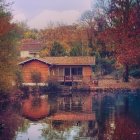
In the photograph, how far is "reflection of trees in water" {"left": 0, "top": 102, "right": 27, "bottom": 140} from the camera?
26.0 meters

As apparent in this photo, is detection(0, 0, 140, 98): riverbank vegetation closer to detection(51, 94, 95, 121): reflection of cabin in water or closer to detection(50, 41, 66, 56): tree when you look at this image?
detection(50, 41, 66, 56): tree

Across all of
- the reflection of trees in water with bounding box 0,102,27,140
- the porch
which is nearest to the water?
the reflection of trees in water with bounding box 0,102,27,140

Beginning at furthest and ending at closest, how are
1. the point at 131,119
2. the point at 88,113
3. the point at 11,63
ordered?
the point at 11,63, the point at 88,113, the point at 131,119

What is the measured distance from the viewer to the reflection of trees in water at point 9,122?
25962 mm

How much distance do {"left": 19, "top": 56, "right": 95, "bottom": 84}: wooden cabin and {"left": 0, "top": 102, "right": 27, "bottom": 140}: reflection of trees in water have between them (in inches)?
845

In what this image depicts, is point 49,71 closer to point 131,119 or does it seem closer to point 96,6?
point 96,6

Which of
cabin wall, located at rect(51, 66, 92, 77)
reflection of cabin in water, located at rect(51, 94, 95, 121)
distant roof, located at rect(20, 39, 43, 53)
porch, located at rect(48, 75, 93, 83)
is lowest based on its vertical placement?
reflection of cabin in water, located at rect(51, 94, 95, 121)

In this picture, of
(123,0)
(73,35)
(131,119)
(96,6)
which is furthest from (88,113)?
(73,35)

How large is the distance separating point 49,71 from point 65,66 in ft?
9.02

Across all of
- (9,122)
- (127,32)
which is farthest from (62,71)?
(9,122)

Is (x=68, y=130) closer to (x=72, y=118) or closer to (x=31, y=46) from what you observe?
(x=72, y=118)

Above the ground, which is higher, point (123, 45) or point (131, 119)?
point (123, 45)

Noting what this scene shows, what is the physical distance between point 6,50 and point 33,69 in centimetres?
2156

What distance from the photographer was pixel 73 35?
90.3 meters
